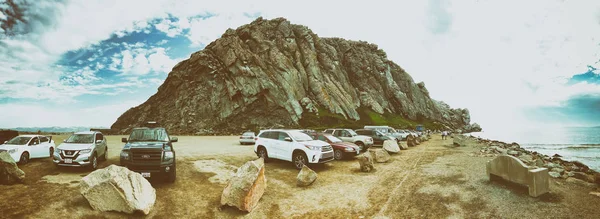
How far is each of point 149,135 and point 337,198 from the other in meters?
Result: 8.63

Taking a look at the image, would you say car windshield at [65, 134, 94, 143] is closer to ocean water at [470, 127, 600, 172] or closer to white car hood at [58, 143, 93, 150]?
white car hood at [58, 143, 93, 150]

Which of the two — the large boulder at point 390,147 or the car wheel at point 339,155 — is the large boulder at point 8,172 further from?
the large boulder at point 390,147

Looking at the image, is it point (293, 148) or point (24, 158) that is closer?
point (24, 158)

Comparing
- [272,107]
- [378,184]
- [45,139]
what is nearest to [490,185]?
[378,184]

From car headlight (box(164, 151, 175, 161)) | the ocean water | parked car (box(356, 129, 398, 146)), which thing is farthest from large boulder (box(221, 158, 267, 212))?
the ocean water

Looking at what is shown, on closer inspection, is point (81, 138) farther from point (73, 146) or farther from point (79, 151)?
point (79, 151)

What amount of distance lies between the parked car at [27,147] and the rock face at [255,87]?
45.6 m

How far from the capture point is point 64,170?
1262cm

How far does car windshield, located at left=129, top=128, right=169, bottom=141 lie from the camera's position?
1204cm

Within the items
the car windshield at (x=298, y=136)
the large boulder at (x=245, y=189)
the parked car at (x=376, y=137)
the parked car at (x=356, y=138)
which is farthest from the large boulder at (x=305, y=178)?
the parked car at (x=376, y=137)

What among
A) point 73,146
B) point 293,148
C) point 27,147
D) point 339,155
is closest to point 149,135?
point 73,146

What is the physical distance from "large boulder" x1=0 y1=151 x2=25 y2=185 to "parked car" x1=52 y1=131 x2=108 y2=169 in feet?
5.59

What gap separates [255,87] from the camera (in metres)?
70.3

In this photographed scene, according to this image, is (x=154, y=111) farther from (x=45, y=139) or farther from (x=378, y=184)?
(x=378, y=184)
